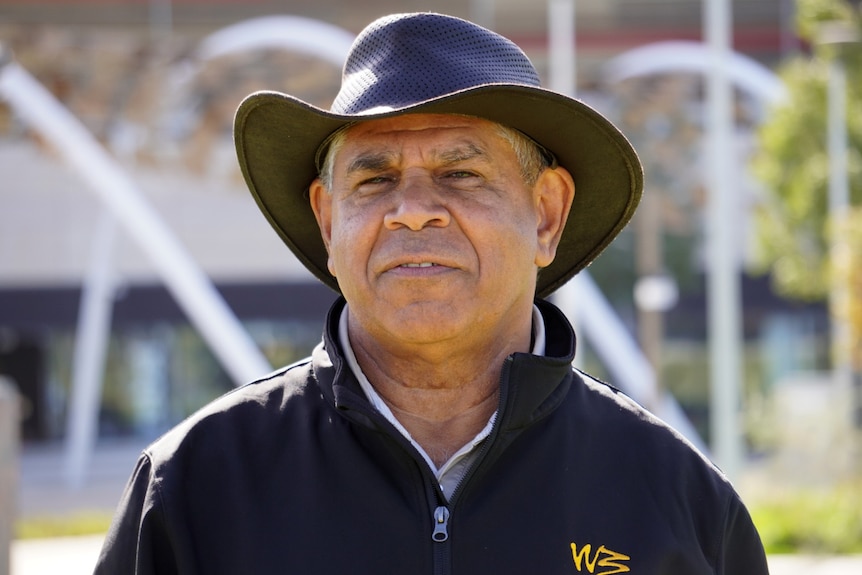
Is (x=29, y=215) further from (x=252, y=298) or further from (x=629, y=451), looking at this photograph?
(x=629, y=451)

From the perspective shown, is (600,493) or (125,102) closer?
(600,493)

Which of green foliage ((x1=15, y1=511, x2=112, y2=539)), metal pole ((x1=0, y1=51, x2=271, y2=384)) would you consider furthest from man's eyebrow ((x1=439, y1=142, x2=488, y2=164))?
metal pole ((x1=0, y1=51, x2=271, y2=384))

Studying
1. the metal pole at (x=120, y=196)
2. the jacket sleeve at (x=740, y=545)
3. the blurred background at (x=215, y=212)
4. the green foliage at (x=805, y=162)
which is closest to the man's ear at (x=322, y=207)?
the jacket sleeve at (x=740, y=545)

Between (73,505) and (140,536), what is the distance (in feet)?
63.6

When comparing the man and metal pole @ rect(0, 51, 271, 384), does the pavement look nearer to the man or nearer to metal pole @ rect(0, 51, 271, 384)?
the man

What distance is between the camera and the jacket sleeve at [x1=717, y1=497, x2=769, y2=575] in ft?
7.89

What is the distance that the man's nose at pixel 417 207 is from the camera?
88.2 inches

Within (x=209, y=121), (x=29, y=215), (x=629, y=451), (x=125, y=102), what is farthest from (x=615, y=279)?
(x=629, y=451)

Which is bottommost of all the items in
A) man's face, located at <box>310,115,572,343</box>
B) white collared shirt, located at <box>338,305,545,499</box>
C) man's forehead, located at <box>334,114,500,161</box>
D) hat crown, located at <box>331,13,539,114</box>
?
white collared shirt, located at <box>338,305,545,499</box>

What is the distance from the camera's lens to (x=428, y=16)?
2.39m

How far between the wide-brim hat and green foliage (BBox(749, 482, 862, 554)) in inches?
357

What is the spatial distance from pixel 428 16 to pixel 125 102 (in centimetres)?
2629

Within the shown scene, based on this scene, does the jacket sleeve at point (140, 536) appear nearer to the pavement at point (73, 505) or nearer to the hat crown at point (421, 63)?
the hat crown at point (421, 63)

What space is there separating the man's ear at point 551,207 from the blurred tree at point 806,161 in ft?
57.5
